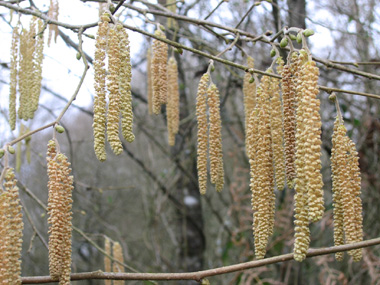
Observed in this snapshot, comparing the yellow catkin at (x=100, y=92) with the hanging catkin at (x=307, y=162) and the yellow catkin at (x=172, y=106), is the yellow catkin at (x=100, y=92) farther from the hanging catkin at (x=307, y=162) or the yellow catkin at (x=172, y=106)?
the yellow catkin at (x=172, y=106)

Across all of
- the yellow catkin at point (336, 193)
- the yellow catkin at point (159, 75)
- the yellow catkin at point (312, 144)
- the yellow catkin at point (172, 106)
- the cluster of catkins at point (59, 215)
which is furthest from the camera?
the yellow catkin at point (172, 106)

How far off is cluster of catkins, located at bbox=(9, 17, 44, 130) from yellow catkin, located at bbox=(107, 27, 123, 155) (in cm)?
55

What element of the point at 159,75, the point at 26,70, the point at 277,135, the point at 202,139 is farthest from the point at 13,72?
the point at 277,135

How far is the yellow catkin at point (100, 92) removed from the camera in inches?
39.7

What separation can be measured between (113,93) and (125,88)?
0.06m

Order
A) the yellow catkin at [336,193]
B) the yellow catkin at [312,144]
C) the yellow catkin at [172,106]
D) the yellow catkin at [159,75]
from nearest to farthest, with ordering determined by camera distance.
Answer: the yellow catkin at [312,144] → the yellow catkin at [336,193] → the yellow catkin at [159,75] → the yellow catkin at [172,106]

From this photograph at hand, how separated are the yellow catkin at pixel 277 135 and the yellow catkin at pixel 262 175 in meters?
0.03

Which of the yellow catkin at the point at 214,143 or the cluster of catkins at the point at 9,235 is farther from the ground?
the yellow catkin at the point at 214,143

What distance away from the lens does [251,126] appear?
44.6 inches

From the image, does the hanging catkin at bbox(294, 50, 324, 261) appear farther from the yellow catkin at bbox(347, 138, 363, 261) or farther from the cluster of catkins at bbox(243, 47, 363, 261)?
the yellow catkin at bbox(347, 138, 363, 261)

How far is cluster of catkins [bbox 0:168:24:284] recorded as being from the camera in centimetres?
90

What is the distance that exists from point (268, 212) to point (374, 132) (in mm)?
3198

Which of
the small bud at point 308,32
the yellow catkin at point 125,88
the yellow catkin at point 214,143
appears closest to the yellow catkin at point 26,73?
the yellow catkin at point 125,88

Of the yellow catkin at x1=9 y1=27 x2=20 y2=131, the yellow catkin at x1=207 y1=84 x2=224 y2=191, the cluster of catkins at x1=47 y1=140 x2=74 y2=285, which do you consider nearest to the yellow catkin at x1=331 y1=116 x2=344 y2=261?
the yellow catkin at x1=207 y1=84 x2=224 y2=191
